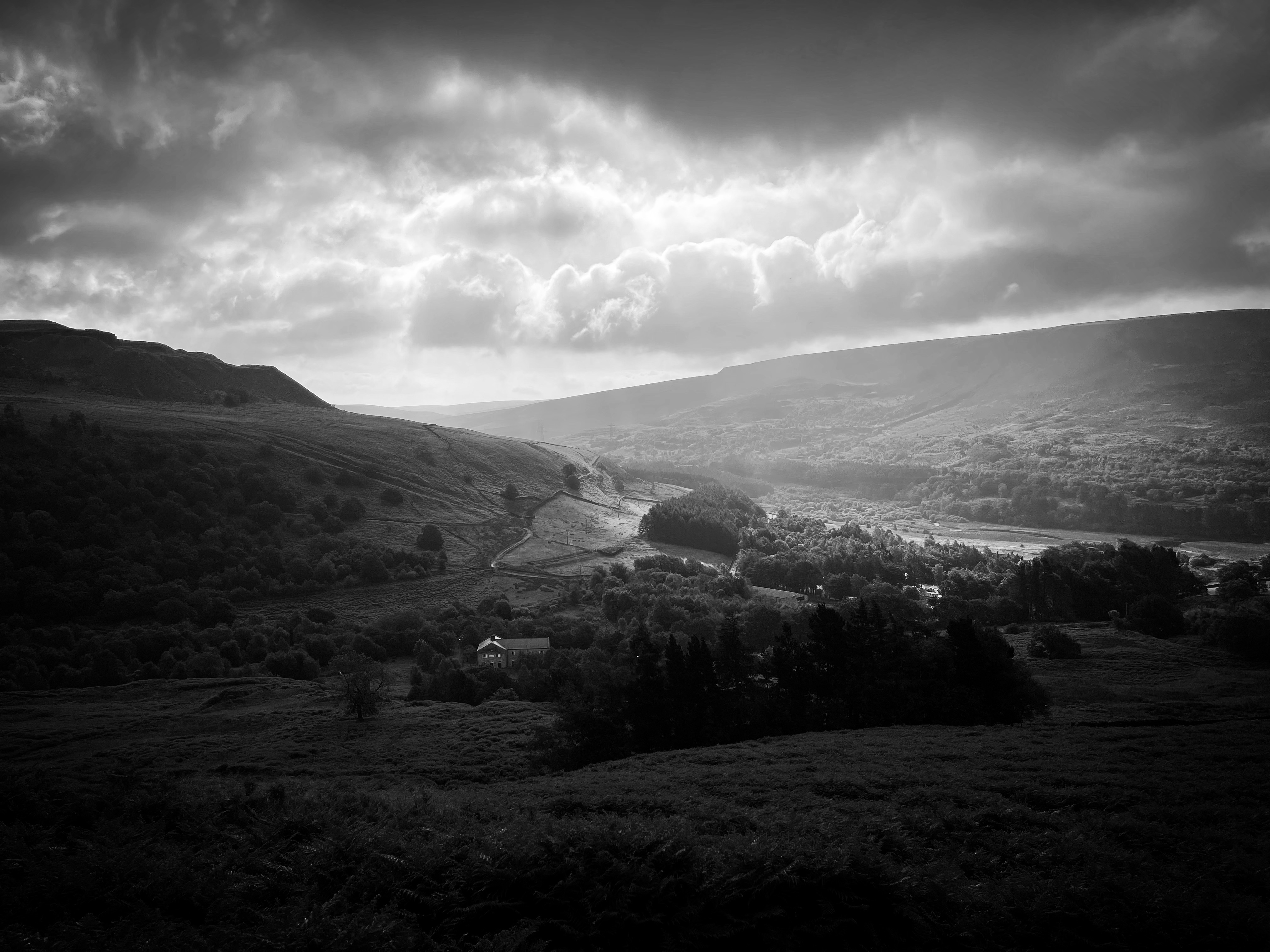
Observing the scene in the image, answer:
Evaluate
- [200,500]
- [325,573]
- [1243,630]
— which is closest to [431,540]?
[325,573]

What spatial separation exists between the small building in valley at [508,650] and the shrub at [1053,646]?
58.5 m

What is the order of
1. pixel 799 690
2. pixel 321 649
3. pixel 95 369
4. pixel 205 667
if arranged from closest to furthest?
pixel 799 690 → pixel 205 667 → pixel 321 649 → pixel 95 369

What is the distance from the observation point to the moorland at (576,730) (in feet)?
39.2

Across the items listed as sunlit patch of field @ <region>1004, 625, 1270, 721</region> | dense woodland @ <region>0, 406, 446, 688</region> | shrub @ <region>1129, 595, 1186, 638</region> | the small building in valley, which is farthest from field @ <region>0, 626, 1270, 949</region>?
shrub @ <region>1129, 595, 1186, 638</region>

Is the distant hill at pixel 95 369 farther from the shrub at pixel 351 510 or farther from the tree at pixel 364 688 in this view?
the tree at pixel 364 688

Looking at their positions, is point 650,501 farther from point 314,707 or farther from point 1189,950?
point 1189,950

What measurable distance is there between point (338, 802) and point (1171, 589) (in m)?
132

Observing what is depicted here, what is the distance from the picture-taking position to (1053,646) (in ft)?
254

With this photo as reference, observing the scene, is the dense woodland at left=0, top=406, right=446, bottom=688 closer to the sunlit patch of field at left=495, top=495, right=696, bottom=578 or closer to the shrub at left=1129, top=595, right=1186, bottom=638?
the sunlit patch of field at left=495, top=495, right=696, bottom=578

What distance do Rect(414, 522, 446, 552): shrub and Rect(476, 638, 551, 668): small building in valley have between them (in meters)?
50.2

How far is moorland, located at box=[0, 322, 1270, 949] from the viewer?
11953 millimetres

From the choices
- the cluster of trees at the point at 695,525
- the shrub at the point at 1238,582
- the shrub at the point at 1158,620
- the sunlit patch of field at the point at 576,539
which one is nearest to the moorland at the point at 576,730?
the shrub at the point at 1158,620

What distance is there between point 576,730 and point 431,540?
3998 inches

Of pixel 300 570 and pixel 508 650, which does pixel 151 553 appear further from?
pixel 508 650
